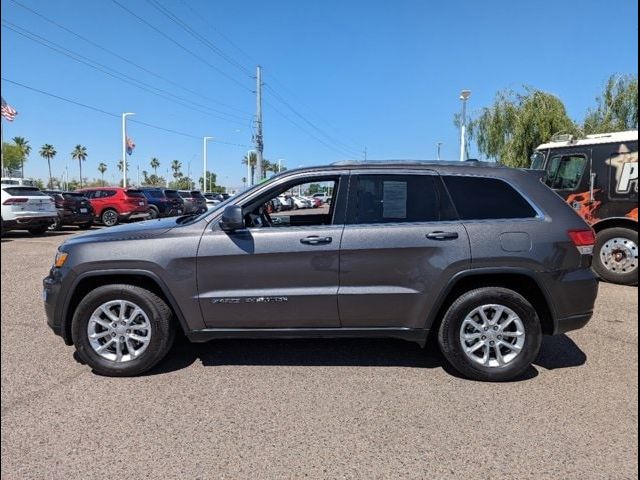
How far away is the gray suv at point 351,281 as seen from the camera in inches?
143

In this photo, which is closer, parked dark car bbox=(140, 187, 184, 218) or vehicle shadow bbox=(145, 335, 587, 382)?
vehicle shadow bbox=(145, 335, 587, 382)

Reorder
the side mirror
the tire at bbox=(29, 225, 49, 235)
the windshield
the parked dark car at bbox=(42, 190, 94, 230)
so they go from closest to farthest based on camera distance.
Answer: the side mirror, the windshield, the tire at bbox=(29, 225, 49, 235), the parked dark car at bbox=(42, 190, 94, 230)

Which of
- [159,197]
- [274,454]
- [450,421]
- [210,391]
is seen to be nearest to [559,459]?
[450,421]

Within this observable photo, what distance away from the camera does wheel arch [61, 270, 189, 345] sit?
145 inches

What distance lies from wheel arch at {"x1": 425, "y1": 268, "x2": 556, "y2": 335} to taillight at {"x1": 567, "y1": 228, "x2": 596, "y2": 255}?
1.55 feet

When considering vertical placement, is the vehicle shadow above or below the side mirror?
below

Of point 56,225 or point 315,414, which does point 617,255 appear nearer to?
point 315,414

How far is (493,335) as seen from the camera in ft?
12.1

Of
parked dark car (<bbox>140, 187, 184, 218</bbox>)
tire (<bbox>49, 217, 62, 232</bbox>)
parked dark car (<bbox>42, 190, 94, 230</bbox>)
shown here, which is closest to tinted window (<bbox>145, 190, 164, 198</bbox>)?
parked dark car (<bbox>140, 187, 184, 218</bbox>)

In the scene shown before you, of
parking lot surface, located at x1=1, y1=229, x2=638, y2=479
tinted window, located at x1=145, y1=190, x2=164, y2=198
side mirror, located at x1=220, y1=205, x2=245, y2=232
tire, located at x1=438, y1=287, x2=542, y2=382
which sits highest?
tinted window, located at x1=145, y1=190, x2=164, y2=198

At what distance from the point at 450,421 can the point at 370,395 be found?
0.62 m

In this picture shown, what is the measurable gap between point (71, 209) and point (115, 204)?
2320 millimetres

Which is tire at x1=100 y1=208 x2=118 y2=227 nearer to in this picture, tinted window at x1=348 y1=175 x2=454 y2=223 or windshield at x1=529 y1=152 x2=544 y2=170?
windshield at x1=529 y1=152 x2=544 y2=170

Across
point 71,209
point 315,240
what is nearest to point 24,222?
point 71,209
